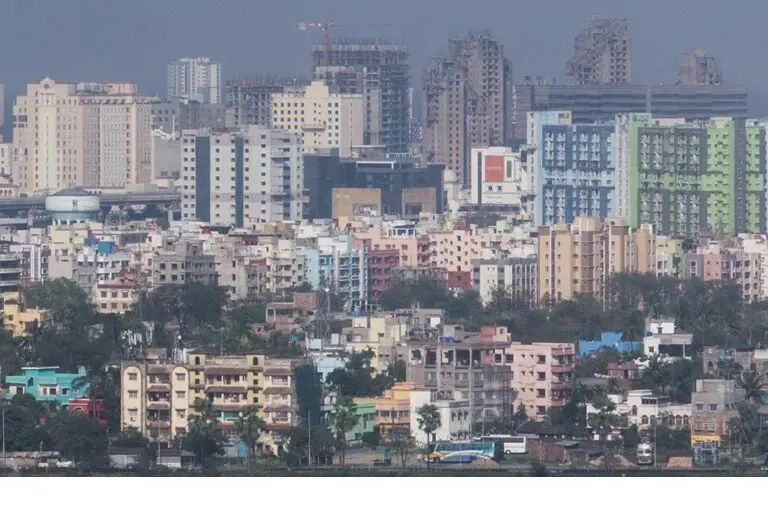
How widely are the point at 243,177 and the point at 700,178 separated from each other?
166 inches

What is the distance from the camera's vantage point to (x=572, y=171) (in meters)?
25.0

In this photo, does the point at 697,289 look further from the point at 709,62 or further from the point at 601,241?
the point at 709,62

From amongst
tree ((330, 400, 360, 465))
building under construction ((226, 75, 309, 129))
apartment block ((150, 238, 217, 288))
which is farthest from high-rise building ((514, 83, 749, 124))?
tree ((330, 400, 360, 465))

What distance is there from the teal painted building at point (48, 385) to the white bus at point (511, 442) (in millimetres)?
1552

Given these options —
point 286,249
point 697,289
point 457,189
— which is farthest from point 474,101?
point 697,289

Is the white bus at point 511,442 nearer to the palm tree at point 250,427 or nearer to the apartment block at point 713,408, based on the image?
the apartment block at point 713,408

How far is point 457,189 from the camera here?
27391 millimetres

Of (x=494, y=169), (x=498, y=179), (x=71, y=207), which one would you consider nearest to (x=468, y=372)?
(x=71, y=207)

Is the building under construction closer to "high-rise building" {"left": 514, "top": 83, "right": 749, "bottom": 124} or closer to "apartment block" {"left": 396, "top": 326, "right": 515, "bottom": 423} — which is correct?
"high-rise building" {"left": 514, "top": 83, "right": 749, "bottom": 124}

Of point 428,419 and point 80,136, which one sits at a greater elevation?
point 80,136

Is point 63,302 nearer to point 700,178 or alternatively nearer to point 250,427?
point 250,427

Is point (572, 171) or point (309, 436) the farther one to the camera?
point (572, 171)

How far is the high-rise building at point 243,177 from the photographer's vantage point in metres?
24.8

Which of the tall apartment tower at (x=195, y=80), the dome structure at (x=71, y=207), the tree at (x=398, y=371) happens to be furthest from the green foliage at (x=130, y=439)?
the tall apartment tower at (x=195, y=80)
